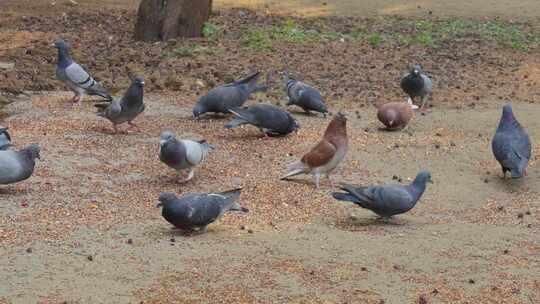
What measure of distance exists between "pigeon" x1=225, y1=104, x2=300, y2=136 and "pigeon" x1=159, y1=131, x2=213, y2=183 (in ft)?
5.14

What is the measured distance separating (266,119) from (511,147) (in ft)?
7.29

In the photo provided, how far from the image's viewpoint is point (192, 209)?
6.79 meters

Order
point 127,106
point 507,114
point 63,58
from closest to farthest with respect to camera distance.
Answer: point 507,114
point 127,106
point 63,58

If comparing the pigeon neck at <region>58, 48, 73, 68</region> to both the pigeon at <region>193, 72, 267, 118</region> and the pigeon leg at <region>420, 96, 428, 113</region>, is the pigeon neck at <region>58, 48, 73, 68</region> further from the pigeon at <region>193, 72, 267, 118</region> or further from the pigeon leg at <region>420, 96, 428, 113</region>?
the pigeon leg at <region>420, 96, 428, 113</region>

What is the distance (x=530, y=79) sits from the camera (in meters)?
12.7

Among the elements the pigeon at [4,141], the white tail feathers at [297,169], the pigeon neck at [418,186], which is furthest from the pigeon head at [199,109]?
the pigeon neck at [418,186]

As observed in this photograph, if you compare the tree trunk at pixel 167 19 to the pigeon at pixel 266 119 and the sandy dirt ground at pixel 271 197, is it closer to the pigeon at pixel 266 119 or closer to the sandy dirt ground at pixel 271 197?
the sandy dirt ground at pixel 271 197

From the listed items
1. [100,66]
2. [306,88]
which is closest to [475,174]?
[306,88]

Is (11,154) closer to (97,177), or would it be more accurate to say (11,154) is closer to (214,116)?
(97,177)

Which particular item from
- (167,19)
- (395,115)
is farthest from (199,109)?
(167,19)

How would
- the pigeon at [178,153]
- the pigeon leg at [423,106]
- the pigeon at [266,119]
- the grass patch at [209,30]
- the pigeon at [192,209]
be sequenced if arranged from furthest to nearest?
the grass patch at [209,30]
the pigeon leg at [423,106]
the pigeon at [266,119]
the pigeon at [178,153]
the pigeon at [192,209]

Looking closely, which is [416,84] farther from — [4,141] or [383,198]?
[4,141]

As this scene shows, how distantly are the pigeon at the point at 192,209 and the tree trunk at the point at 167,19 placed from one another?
7.34 metres

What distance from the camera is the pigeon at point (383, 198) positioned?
24.0ft
